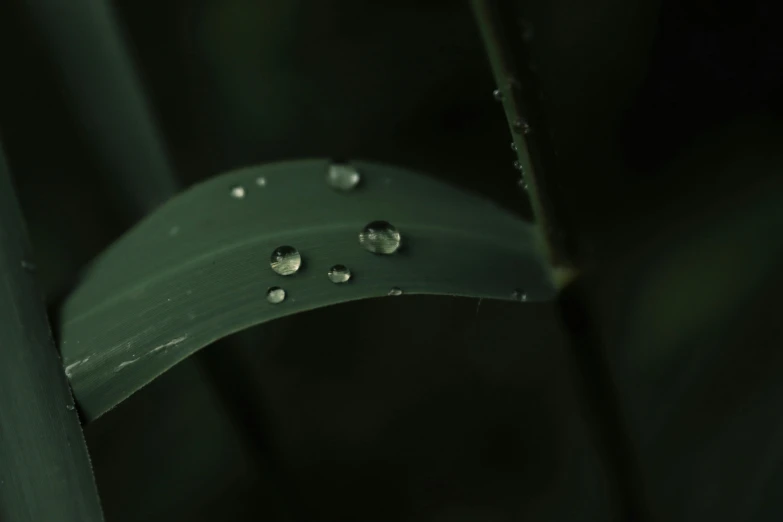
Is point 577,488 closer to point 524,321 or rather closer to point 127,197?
point 524,321

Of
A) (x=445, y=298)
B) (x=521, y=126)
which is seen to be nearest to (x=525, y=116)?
(x=521, y=126)

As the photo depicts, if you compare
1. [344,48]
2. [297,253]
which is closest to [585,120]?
[344,48]

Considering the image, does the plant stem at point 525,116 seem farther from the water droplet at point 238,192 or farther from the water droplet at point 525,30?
the water droplet at point 238,192

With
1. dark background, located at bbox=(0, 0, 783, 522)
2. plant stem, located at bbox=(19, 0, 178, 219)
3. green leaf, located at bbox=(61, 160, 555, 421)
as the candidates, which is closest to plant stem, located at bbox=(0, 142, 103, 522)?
green leaf, located at bbox=(61, 160, 555, 421)

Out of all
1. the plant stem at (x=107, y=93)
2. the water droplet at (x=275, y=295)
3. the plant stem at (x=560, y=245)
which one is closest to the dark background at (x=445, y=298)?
the plant stem at (x=107, y=93)

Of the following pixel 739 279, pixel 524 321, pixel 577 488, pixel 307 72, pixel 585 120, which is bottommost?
pixel 577 488

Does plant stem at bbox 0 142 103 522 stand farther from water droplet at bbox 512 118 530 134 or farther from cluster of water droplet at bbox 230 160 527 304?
water droplet at bbox 512 118 530 134
